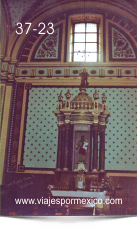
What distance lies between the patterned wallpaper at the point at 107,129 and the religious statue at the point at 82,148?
816 millimetres

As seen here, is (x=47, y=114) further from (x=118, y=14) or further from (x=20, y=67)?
(x=118, y=14)

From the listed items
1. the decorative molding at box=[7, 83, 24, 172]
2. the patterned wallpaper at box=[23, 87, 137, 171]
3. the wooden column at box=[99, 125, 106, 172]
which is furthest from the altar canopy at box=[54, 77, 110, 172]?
the decorative molding at box=[7, 83, 24, 172]

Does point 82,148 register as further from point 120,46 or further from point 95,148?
point 120,46

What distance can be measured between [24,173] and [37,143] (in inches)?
40.2

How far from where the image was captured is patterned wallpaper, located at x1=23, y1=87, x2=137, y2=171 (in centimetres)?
973

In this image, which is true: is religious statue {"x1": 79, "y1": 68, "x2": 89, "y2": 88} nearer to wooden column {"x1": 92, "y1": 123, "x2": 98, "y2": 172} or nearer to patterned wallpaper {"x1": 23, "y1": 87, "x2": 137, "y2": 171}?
patterned wallpaper {"x1": 23, "y1": 87, "x2": 137, "y2": 171}

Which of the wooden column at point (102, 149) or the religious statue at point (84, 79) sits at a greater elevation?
the religious statue at point (84, 79)

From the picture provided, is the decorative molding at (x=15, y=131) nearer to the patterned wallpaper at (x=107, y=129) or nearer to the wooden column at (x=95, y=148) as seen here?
the patterned wallpaper at (x=107, y=129)

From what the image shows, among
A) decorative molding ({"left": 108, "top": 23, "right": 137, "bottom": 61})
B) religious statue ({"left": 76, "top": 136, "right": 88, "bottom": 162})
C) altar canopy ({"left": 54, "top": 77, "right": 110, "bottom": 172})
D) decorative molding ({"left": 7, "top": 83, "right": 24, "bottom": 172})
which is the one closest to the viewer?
religious statue ({"left": 76, "top": 136, "right": 88, "bottom": 162})

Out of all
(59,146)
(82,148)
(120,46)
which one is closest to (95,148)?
(82,148)

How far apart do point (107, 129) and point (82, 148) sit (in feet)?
3.99

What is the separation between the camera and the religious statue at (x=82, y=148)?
9186 mm

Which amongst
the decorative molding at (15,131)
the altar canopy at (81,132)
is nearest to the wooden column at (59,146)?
the altar canopy at (81,132)

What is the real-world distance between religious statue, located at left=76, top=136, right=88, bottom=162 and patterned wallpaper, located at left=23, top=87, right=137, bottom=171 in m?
0.82
